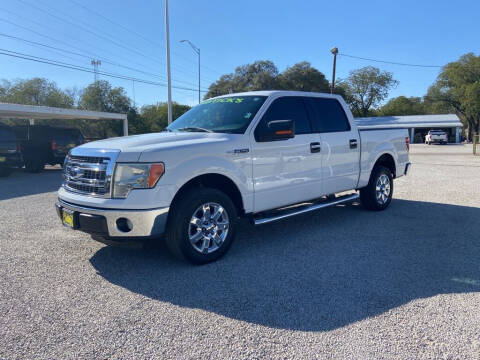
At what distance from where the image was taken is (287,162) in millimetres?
4785

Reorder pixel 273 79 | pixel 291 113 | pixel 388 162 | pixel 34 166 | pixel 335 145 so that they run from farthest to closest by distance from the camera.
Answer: pixel 273 79, pixel 34 166, pixel 388 162, pixel 335 145, pixel 291 113

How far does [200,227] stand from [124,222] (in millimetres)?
827

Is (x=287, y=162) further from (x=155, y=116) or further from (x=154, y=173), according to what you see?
(x=155, y=116)

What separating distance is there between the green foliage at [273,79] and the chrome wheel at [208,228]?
2078 inches

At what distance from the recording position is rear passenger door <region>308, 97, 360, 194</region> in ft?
17.8

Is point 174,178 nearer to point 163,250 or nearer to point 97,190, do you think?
point 97,190

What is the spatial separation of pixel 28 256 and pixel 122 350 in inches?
103

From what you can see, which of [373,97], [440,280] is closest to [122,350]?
[440,280]

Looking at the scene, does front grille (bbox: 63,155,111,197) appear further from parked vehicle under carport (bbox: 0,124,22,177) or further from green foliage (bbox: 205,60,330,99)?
green foliage (bbox: 205,60,330,99)

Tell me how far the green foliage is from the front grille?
52826mm

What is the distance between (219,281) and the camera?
12.0 ft

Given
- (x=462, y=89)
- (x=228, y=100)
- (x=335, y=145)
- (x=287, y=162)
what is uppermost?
(x=462, y=89)

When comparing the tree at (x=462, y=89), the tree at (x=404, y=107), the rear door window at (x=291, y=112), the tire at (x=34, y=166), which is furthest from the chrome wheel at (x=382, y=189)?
the tree at (x=404, y=107)

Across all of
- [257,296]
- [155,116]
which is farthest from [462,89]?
[257,296]
